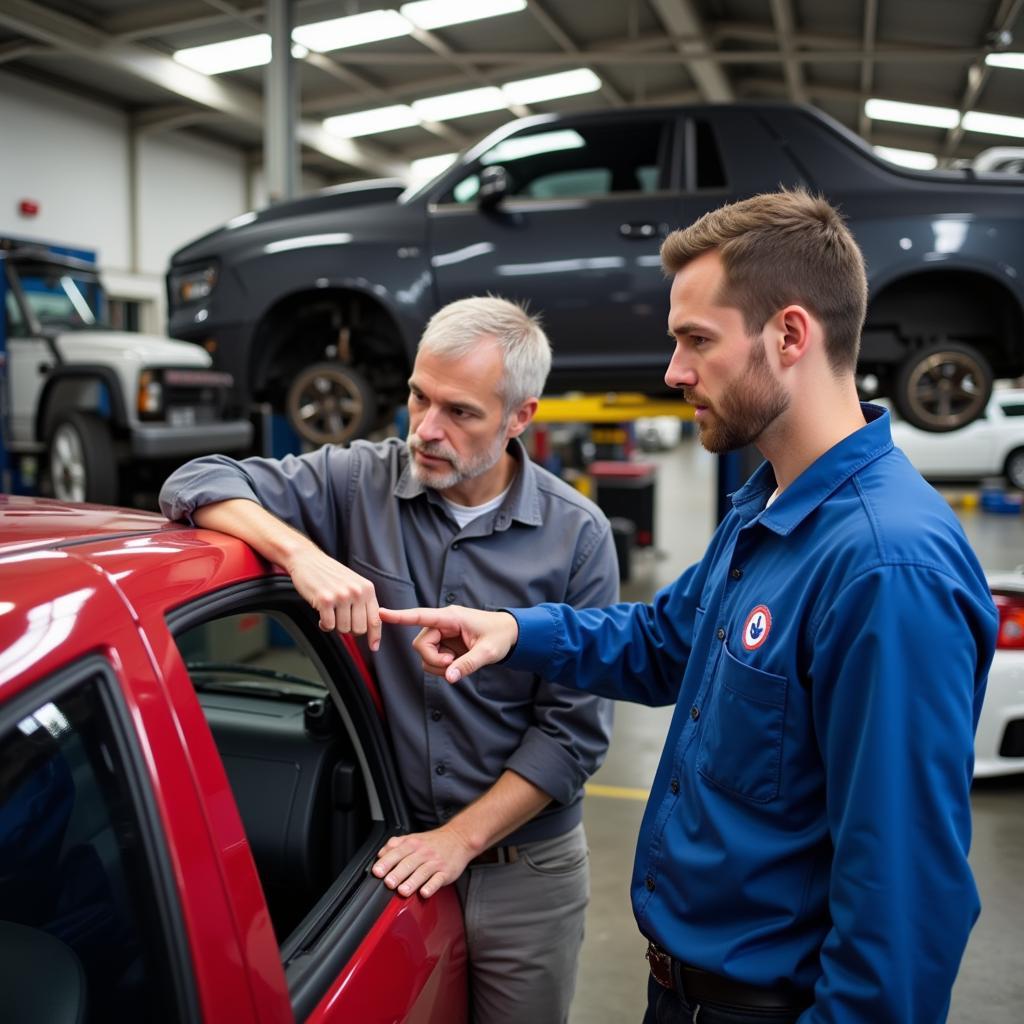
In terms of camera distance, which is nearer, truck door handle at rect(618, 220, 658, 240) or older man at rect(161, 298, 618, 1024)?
older man at rect(161, 298, 618, 1024)

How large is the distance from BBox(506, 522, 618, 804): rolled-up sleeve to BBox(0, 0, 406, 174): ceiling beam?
412 inches

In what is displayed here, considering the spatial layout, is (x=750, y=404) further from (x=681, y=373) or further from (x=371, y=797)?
(x=371, y=797)

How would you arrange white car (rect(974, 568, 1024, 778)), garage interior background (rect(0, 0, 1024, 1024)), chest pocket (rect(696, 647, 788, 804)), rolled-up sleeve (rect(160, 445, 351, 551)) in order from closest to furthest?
chest pocket (rect(696, 647, 788, 804)), rolled-up sleeve (rect(160, 445, 351, 551)), white car (rect(974, 568, 1024, 778)), garage interior background (rect(0, 0, 1024, 1024))

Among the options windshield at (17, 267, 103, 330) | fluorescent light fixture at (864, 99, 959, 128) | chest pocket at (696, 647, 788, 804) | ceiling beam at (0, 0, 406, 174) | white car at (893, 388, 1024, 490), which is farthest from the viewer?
fluorescent light fixture at (864, 99, 959, 128)

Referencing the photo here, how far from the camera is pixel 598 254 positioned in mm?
4719

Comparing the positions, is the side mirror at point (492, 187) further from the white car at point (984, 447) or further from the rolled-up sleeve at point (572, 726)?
the white car at point (984, 447)

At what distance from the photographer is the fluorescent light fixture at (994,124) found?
43.6 feet

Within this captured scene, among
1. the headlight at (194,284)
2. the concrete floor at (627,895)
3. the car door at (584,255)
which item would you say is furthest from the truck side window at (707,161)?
the concrete floor at (627,895)

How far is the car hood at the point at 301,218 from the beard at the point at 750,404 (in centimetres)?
397

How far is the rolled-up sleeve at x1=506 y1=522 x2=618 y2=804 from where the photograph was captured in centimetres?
161

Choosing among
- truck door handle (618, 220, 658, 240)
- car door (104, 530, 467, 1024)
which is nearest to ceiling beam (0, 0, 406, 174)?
truck door handle (618, 220, 658, 240)

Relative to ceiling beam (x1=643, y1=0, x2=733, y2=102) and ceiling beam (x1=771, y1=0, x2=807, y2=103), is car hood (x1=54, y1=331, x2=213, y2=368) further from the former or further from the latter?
ceiling beam (x1=771, y1=0, x2=807, y2=103)

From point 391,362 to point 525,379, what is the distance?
3595 millimetres

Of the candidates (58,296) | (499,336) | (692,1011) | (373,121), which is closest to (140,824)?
(692,1011)
